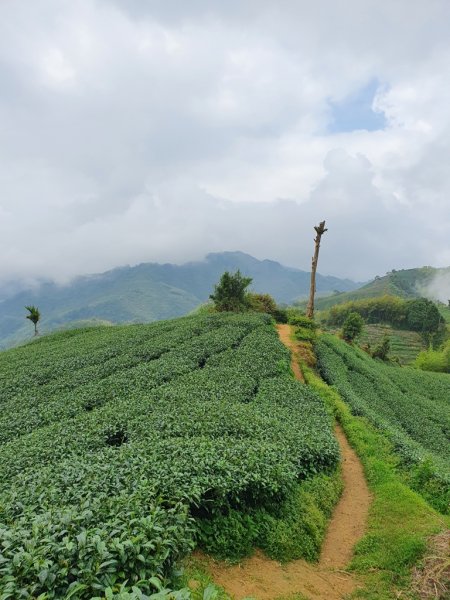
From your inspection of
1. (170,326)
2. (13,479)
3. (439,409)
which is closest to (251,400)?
(13,479)

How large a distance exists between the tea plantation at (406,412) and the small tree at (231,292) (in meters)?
11.1

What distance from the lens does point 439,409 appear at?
37.1 meters

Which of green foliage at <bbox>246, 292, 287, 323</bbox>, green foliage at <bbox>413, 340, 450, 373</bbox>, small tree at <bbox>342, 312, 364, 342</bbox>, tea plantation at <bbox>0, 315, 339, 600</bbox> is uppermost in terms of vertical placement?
green foliage at <bbox>246, 292, 287, 323</bbox>

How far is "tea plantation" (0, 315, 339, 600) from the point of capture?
19.4 feet

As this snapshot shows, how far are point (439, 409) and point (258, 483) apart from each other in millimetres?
33156

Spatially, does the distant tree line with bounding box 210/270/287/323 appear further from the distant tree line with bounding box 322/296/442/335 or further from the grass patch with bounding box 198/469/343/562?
the distant tree line with bounding box 322/296/442/335

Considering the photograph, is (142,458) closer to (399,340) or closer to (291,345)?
(291,345)

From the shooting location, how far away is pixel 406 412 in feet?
104

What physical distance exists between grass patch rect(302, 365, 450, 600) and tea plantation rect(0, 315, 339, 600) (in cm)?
187

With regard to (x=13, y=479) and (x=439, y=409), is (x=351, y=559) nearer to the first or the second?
(x=13, y=479)

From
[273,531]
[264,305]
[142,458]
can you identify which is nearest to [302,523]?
[273,531]

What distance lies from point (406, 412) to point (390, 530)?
23.3m

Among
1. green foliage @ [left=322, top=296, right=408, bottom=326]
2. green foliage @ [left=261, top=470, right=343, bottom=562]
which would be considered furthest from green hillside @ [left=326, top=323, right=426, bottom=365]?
green foliage @ [left=261, top=470, right=343, bottom=562]

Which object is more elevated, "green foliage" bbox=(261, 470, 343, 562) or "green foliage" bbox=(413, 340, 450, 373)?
"green foliage" bbox=(261, 470, 343, 562)
